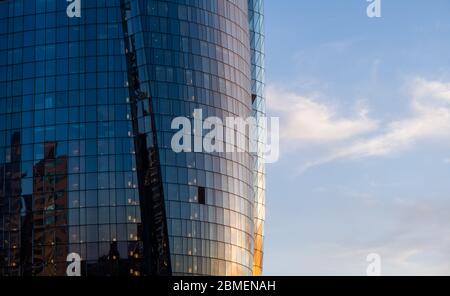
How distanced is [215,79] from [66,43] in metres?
21.9

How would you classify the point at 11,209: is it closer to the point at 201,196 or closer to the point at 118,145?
the point at 118,145

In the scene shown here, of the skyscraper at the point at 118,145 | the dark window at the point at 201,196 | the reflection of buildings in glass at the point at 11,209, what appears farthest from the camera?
the reflection of buildings in glass at the point at 11,209

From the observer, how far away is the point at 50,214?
465 feet

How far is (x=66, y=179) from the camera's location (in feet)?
468

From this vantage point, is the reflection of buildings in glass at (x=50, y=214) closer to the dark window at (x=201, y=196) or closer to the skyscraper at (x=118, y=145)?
the skyscraper at (x=118, y=145)

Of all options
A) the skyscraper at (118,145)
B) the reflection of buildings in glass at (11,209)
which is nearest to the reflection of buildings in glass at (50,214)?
the skyscraper at (118,145)

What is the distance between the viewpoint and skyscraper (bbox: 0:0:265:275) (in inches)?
5487

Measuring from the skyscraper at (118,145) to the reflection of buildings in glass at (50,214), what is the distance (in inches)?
5.5

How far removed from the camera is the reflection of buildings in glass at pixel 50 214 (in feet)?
457

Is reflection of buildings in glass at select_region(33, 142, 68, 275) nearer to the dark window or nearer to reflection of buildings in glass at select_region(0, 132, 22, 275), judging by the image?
reflection of buildings in glass at select_region(0, 132, 22, 275)

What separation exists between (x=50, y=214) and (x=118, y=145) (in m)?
13.3

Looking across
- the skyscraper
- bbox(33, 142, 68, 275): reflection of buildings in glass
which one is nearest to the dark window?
the skyscraper
